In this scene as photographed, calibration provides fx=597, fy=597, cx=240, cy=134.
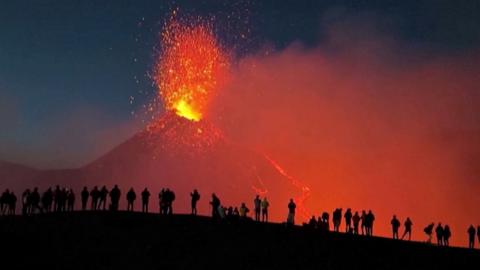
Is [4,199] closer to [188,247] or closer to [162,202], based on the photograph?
[162,202]

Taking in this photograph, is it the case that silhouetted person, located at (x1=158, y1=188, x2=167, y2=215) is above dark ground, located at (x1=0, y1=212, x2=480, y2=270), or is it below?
above

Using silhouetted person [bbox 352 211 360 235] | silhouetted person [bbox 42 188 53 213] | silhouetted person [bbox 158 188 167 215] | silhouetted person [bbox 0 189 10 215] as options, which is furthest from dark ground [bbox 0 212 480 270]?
silhouetted person [bbox 352 211 360 235]

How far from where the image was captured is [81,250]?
86.7ft

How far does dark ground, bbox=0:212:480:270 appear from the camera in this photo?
25.3 meters

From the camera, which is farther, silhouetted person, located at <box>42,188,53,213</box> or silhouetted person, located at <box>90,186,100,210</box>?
silhouetted person, located at <box>90,186,100,210</box>

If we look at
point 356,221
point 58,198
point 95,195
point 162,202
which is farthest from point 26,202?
point 356,221

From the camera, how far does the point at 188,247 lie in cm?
2767

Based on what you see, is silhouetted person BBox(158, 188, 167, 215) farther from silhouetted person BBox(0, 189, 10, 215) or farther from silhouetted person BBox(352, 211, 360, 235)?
silhouetted person BBox(352, 211, 360, 235)

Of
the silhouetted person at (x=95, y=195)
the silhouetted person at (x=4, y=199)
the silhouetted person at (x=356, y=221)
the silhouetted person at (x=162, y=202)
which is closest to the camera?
the silhouetted person at (x=4, y=199)

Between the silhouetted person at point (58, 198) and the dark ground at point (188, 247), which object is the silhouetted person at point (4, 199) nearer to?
the silhouetted person at point (58, 198)

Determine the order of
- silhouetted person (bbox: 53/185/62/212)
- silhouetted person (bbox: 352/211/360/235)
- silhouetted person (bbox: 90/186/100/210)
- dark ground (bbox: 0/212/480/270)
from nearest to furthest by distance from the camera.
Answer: dark ground (bbox: 0/212/480/270) < silhouetted person (bbox: 53/185/62/212) < silhouetted person (bbox: 90/186/100/210) < silhouetted person (bbox: 352/211/360/235)

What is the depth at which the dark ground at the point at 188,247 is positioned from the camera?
25.3 meters

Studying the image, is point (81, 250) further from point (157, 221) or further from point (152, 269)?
point (157, 221)

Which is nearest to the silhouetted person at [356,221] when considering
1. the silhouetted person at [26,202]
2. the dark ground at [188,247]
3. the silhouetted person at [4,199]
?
the dark ground at [188,247]
